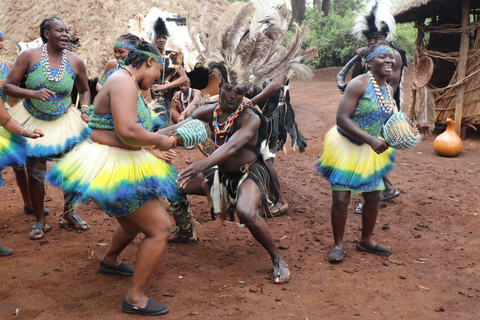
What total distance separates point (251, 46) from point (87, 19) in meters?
7.33

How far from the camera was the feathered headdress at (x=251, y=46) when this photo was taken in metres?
3.42

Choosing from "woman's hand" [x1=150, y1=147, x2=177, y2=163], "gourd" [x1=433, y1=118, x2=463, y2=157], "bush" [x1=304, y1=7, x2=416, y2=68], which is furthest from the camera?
"bush" [x1=304, y1=7, x2=416, y2=68]

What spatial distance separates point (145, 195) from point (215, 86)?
6808mm

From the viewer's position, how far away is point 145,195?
112 inches

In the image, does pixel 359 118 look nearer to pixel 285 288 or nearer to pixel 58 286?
pixel 285 288

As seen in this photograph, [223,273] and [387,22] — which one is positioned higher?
[387,22]

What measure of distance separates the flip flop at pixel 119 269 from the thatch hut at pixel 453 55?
22.6 ft

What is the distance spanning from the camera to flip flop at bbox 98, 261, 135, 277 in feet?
11.4

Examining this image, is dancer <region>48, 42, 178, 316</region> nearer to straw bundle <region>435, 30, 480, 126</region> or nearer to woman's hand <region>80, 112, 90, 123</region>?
woman's hand <region>80, 112, 90, 123</region>

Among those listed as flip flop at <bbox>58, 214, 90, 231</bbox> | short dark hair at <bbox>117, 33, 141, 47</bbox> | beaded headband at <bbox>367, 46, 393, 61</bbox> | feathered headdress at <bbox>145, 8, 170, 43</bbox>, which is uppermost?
feathered headdress at <bbox>145, 8, 170, 43</bbox>

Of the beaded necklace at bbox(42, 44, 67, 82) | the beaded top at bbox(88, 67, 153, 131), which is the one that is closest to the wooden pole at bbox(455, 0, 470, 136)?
the beaded necklace at bbox(42, 44, 67, 82)

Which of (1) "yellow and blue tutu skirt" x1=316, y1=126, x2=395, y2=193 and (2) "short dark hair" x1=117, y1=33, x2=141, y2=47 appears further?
(2) "short dark hair" x1=117, y1=33, x2=141, y2=47

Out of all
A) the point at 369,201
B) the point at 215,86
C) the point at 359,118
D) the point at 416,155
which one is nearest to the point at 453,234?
the point at 369,201

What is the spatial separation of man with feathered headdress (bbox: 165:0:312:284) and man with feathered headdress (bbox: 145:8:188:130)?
126 centimetres
